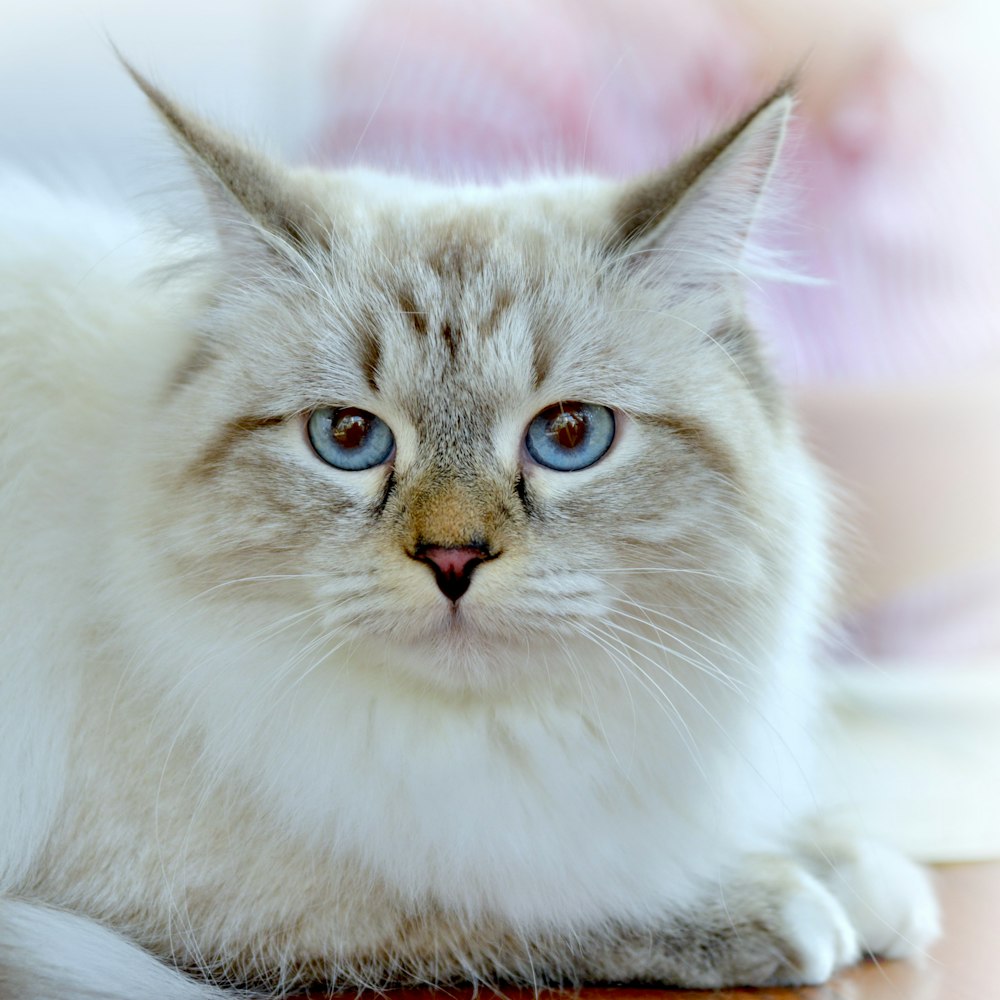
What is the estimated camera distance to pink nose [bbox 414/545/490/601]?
1120 mm

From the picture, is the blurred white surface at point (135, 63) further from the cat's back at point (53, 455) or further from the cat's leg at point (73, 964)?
the cat's leg at point (73, 964)

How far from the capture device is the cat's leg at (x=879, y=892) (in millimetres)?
1422

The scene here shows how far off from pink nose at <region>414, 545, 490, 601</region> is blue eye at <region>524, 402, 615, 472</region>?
15cm

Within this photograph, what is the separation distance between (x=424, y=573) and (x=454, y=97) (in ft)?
4.74

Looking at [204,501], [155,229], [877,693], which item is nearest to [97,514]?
[204,501]

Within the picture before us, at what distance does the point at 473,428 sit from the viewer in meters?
1.19

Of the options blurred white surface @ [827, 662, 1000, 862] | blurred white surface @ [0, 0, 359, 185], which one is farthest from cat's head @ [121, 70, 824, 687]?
blurred white surface @ [0, 0, 359, 185]

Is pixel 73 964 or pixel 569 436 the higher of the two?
pixel 569 436

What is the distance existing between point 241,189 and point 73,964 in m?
0.84

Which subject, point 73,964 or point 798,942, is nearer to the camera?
point 73,964

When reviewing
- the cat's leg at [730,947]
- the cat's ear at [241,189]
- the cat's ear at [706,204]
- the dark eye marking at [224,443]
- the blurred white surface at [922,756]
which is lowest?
the cat's leg at [730,947]

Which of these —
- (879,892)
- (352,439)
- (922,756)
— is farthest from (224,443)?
(922,756)

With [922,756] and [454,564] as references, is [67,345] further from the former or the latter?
[922,756]

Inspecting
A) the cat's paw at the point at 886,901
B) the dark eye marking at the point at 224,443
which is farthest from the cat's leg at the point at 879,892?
the dark eye marking at the point at 224,443
